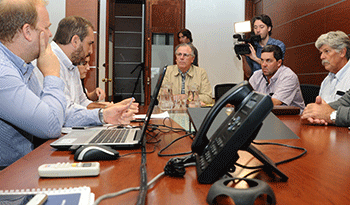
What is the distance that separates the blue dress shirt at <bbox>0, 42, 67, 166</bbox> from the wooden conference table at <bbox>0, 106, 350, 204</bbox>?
183mm

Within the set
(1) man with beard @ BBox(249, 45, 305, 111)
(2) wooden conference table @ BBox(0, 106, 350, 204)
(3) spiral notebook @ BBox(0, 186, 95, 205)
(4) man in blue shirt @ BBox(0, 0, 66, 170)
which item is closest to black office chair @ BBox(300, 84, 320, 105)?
(1) man with beard @ BBox(249, 45, 305, 111)

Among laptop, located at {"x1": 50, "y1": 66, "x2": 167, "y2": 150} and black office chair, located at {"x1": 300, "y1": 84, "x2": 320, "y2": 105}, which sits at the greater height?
black office chair, located at {"x1": 300, "y1": 84, "x2": 320, "y2": 105}

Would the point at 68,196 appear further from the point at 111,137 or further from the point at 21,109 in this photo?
the point at 21,109

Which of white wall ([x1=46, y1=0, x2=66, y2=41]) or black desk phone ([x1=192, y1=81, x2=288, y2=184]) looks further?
white wall ([x1=46, y1=0, x2=66, y2=41])

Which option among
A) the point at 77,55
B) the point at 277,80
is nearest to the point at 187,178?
the point at 77,55

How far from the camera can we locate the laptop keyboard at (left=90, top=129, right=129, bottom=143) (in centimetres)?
90

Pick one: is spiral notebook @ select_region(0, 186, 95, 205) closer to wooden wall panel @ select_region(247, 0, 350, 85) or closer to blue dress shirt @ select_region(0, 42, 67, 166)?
blue dress shirt @ select_region(0, 42, 67, 166)

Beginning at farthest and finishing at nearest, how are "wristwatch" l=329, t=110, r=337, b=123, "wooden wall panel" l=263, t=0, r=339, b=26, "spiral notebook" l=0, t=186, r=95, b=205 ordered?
1. "wooden wall panel" l=263, t=0, r=339, b=26
2. "wristwatch" l=329, t=110, r=337, b=123
3. "spiral notebook" l=0, t=186, r=95, b=205

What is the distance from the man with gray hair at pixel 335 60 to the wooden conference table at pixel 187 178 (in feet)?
5.69

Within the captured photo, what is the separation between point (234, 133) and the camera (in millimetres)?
501

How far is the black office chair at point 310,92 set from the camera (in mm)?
2597

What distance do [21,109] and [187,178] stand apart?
72cm

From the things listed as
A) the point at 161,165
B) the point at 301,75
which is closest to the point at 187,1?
the point at 301,75

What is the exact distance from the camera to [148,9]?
5094 millimetres
